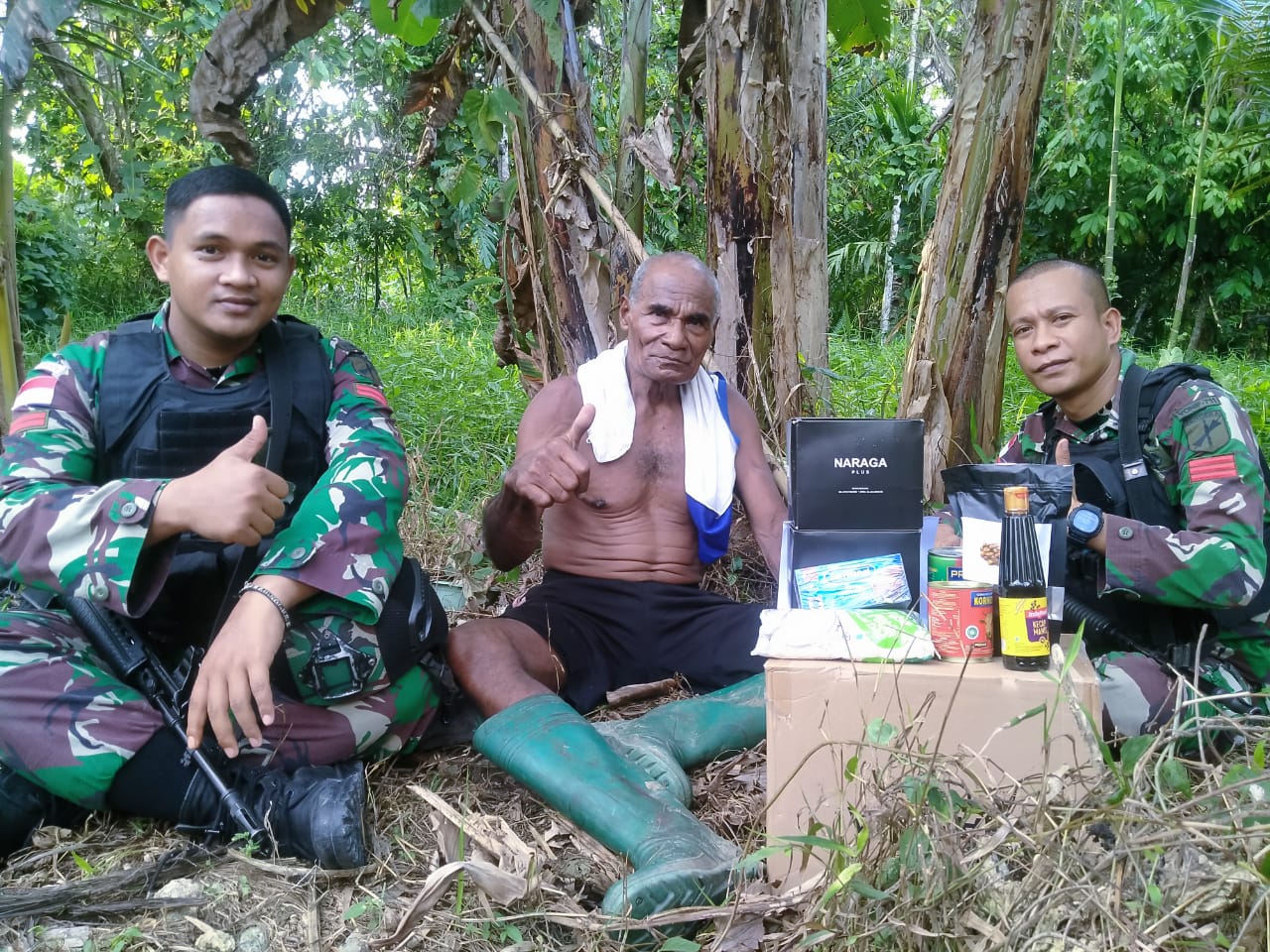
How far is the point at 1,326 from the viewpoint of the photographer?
271 centimetres

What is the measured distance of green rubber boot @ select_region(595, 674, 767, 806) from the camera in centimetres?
214

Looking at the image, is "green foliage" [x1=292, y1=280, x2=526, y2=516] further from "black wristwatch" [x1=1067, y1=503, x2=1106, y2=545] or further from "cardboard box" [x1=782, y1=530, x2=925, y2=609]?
"black wristwatch" [x1=1067, y1=503, x2=1106, y2=545]

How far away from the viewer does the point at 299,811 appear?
1918 mm

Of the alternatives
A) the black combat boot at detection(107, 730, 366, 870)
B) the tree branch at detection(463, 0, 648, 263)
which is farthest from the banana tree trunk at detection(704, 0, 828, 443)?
the black combat boot at detection(107, 730, 366, 870)

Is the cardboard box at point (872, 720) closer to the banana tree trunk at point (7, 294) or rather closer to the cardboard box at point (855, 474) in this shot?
the cardboard box at point (855, 474)

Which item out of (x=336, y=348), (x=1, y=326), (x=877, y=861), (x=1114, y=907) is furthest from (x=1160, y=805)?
(x=1, y=326)

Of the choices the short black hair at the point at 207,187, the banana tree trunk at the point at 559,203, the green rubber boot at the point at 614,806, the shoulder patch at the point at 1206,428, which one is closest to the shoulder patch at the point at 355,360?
the short black hair at the point at 207,187

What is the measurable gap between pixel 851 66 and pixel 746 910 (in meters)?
9.92

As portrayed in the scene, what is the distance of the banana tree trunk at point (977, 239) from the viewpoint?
2.99 m

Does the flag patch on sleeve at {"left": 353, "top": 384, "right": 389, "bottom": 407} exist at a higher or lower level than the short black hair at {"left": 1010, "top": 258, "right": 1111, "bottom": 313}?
lower

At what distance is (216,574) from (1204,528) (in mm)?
2207

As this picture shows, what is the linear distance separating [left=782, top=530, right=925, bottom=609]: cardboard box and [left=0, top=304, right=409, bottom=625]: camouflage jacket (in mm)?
894

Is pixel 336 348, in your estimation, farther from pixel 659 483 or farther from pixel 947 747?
pixel 947 747

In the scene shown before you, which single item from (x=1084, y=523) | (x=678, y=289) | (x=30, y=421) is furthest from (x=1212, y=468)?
(x=30, y=421)
